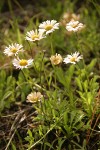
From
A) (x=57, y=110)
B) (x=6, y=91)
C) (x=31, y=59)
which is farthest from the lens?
(x=6, y=91)

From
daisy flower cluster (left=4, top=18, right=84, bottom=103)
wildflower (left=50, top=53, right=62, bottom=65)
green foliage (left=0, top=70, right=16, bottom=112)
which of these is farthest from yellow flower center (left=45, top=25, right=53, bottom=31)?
green foliage (left=0, top=70, right=16, bottom=112)

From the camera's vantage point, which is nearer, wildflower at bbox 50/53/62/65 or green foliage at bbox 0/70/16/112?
wildflower at bbox 50/53/62/65

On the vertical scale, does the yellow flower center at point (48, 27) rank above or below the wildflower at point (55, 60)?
above

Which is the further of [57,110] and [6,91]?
[6,91]

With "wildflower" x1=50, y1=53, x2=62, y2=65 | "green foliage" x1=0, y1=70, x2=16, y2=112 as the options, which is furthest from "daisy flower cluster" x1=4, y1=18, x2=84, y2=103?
"green foliage" x1=0, y1=70, x2=16, y2=112

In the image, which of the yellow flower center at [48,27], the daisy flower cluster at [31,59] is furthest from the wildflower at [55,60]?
the yellow flower center at [48,27]

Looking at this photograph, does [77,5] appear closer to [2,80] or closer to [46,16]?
[46,16]

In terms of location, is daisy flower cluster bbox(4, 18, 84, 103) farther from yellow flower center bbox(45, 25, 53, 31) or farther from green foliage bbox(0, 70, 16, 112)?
→ green foliage bbox(0, 70, 16, 112)

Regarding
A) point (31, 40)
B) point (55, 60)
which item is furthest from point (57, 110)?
point (31, 40)

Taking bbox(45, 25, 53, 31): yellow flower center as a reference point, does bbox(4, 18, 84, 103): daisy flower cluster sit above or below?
below

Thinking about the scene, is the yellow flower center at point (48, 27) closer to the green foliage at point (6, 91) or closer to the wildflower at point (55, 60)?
Answer: the wildflower at point (55, 60)

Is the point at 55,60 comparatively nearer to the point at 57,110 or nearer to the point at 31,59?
the point at 31,59

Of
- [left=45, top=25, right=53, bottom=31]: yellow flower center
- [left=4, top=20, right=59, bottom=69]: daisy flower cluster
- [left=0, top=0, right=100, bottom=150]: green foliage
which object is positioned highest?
[left=45, top=25, right=53, bottom=31]: yellow flower center
